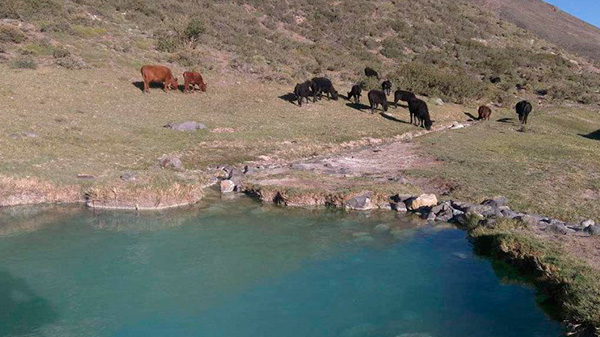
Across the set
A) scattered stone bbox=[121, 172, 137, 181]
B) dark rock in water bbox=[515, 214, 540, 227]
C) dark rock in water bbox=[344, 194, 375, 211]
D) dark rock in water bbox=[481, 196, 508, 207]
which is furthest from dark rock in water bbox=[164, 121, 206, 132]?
dark rock in water bbox=[515, 214, 540, 227]

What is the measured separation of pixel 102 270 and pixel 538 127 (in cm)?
2961

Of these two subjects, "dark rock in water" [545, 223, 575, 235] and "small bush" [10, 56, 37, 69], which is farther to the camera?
"small bush" [10, 56, 37, 69]

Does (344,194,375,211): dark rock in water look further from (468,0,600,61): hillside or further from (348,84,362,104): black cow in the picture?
(468,0,600,61): hillside

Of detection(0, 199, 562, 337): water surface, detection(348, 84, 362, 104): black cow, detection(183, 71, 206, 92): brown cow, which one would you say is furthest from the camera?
detection(348, 84, 362, 104): black cow

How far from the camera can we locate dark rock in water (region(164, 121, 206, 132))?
76.2ft

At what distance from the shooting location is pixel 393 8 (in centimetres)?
7331

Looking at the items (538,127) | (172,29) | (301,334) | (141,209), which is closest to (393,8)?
(172,29)

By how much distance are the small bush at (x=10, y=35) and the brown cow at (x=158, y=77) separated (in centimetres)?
966

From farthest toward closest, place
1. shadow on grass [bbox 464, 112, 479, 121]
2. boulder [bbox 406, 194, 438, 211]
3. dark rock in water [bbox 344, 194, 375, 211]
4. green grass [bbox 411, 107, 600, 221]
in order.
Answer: shadow on grass [bbox 464, 112, 479, 121] < green grass [bbox 411, 107, 600, 221] < dark rock in water [bbox 344, 194, 375, 211] < boulder [bbox 406, 194, 438, 211]

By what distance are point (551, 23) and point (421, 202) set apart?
400 feet

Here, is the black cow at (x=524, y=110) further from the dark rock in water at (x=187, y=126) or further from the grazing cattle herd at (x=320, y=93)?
the dark rock in water at (x=187, y=126)

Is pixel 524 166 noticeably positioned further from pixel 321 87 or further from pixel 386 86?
pixel 386 86

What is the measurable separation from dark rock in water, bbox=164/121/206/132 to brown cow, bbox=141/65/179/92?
5964mm

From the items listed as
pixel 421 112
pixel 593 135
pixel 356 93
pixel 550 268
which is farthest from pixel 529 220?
pixel 593 135
